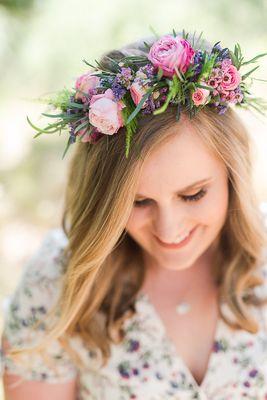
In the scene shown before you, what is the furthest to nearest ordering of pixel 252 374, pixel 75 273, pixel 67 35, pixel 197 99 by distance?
pixel 67 35 < pixel 252 374 < pixel 75 273 < pixel 197 99

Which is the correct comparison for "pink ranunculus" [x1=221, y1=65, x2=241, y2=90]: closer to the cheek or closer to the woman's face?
the woman's face

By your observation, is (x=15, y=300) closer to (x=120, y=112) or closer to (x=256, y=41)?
(x=120, y=112)

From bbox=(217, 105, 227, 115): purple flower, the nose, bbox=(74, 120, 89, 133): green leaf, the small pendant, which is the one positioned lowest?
the small pendant

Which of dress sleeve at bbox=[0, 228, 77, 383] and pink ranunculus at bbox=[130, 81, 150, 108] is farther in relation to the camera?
dress sleeve at bbox=[0, 228, 77, 383]

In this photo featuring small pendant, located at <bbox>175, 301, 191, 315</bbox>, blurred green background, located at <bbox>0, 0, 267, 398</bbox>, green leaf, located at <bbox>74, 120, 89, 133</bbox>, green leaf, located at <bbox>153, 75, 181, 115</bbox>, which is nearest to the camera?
green leaf, located at <bbox>153, 75, 181, 115</bbox>

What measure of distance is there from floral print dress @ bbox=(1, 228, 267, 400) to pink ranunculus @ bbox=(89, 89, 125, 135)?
629 mm

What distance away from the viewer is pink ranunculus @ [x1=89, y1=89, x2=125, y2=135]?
1.61 m

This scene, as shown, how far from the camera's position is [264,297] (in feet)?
6.86

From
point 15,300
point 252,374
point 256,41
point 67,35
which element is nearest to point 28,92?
point 67,35

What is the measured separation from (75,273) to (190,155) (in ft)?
1.67

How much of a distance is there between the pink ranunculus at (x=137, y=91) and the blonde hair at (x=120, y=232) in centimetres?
7

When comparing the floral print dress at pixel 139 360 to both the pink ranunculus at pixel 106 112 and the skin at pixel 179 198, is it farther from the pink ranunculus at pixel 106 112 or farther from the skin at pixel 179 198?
the pink ranunculus at pixel 106 112

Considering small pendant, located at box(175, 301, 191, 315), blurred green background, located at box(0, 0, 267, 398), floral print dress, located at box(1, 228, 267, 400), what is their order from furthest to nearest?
1. blurred green background, located at box(0, 0, 267, 398)
2. small pendant, located at box(175, 301, 191, 315)
3. floral print dress, located at box(1, 228, 267, 400)

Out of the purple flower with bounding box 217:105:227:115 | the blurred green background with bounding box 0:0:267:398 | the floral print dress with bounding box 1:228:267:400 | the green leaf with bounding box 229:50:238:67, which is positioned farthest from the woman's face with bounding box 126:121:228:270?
the blurred green background with bounding box 0:0:267:398
